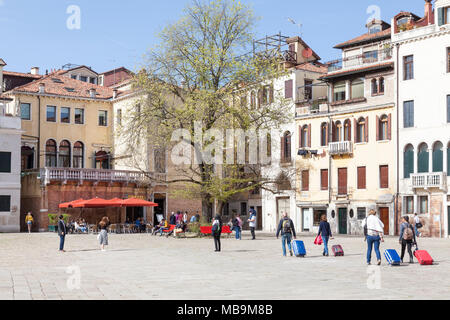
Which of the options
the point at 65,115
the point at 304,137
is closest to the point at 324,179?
the point at 304,137

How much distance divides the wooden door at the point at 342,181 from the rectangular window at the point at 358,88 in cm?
544

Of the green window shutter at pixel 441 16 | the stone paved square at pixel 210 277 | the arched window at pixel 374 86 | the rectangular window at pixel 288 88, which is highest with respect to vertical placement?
the green window shutter at pixel 441 16

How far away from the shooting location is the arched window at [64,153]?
5834 cm

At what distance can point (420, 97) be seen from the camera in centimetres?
4656

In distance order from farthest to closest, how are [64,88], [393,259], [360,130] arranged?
[64,88] → [360,130] → [393,259]

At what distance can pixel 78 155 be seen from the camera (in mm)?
59250

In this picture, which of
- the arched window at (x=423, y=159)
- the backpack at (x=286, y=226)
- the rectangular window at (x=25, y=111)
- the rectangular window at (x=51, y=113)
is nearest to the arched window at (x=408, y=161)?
the arched window at (x=423, y=159)

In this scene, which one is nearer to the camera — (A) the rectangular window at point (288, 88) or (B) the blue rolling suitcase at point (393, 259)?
(B) the blue rolling suitcase at point (393, 259)

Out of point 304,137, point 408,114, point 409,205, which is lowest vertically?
point 409,205

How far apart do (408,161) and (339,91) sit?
27.5 ft

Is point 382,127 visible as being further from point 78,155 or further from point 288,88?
point 78,155

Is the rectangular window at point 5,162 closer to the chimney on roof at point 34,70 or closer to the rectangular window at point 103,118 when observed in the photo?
the rectangular window at point 103,118

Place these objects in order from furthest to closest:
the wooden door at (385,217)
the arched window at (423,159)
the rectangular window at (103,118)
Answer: the rectangular window at (103,118), the wooden door at (385,217), the arched window at (423,159)
